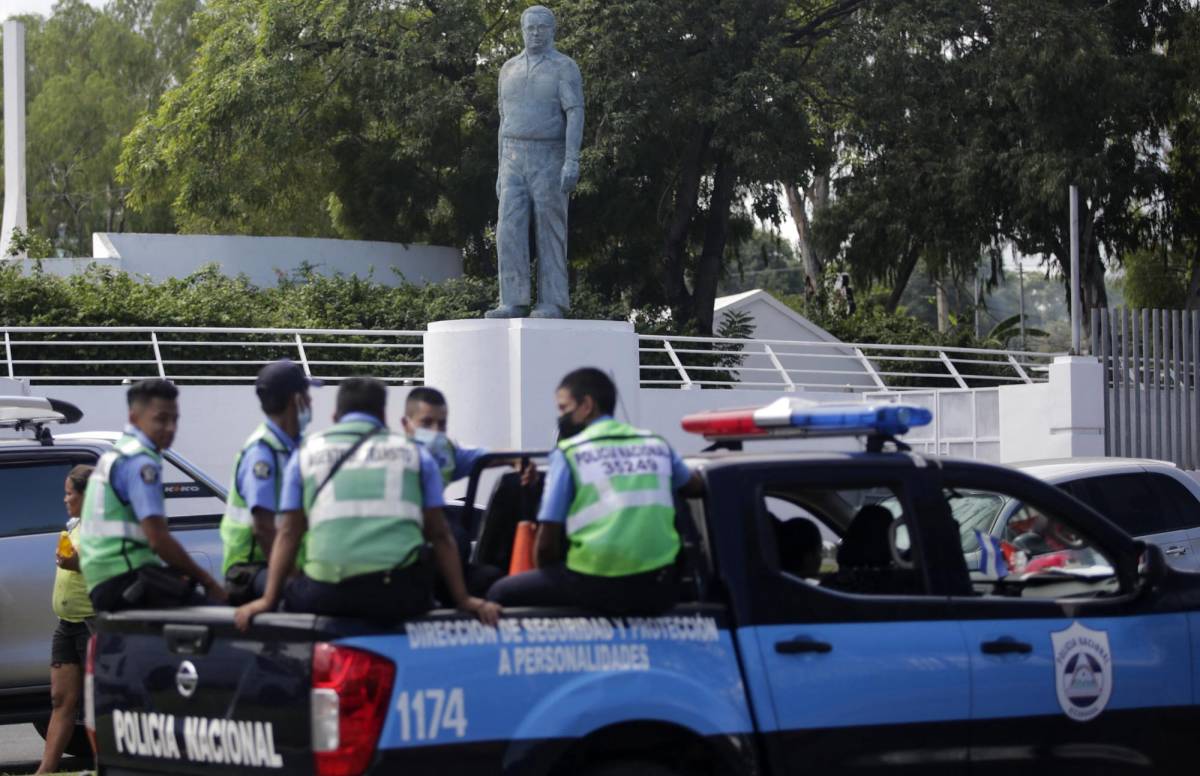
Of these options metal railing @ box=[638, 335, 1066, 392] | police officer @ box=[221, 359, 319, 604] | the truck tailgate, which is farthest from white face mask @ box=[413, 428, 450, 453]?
metal railing @ box=[638, 335, 1066, 392]

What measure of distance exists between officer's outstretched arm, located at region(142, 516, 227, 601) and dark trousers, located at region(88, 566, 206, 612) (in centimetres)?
4

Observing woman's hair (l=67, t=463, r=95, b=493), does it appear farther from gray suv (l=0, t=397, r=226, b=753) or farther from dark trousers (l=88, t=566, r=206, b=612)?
dark trousers (l=88, t=566, r=206, b=612)

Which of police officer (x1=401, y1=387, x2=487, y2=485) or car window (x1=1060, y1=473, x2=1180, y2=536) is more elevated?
police officer (x1=401, y1=387, x2=487, y2=485)

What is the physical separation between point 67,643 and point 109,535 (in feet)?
7.80

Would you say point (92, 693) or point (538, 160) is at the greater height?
point (538, 160)

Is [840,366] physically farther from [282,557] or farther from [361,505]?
[361,505]

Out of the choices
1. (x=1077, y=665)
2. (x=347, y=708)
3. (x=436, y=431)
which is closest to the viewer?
(x=347, y=708)

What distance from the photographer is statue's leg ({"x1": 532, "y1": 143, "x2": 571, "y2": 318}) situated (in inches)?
651

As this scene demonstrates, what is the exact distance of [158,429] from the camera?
243 inches

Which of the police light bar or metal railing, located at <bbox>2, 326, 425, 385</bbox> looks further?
metal railing, located at <bbox>2, 326, 425, 385</bbox>

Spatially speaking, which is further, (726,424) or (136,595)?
(726,424)

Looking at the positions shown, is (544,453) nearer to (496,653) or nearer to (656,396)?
(496,653)

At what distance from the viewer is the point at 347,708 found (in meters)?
4.58

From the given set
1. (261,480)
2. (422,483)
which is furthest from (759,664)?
(261,480)
